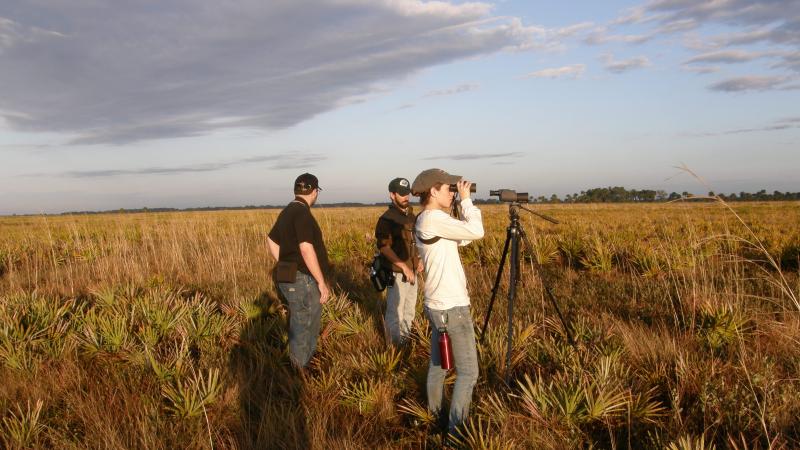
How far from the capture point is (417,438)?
366 cm

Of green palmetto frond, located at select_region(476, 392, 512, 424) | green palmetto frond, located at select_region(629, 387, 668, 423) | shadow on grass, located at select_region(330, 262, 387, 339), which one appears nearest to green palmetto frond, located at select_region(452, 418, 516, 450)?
green palmetto frond, located at select_region(476, 392, 512, 424)

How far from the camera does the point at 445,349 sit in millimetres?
3289

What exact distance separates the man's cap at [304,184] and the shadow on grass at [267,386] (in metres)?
1.68

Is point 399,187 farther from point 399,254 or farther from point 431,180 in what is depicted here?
point 431,180

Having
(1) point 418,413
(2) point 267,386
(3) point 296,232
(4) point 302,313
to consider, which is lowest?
(2) point 267,386

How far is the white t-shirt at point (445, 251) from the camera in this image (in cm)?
328

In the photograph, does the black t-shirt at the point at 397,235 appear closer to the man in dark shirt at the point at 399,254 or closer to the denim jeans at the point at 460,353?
the man in dark shirt at the point at 399,254

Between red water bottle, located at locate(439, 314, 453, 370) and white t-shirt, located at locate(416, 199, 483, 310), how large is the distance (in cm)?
15

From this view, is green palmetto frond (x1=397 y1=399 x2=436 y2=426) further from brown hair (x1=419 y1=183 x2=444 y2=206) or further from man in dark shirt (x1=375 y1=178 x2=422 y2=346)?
brown hair (x1=419 y1=183 x2=444 y2=206)

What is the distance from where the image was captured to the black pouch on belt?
4.61 metres

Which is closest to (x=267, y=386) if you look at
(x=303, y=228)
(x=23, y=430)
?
(x=303, y=228)

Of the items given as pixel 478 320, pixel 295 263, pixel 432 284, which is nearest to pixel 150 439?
pixel 295 263

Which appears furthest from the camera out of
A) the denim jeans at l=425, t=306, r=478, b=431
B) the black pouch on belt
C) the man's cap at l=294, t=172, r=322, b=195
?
the man's cap at l=294, t=172, r=322, b=195

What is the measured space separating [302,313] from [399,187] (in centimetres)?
170
